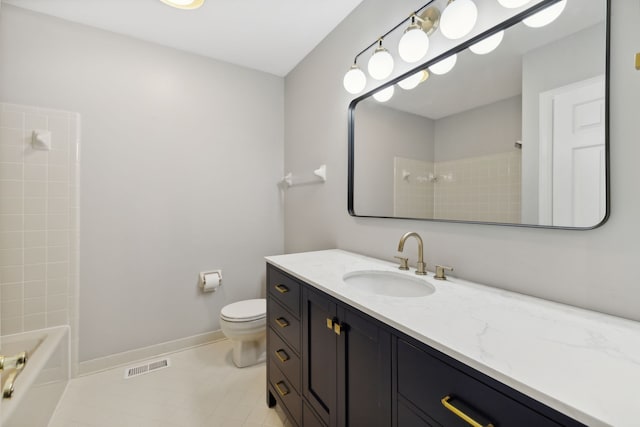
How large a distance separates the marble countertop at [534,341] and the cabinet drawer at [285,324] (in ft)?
1.16

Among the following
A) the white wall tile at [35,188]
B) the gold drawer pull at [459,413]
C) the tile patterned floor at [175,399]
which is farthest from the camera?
the white wall tile at [35,188]

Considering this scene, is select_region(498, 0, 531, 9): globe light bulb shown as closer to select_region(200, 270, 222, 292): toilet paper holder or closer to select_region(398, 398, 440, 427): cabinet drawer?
select_region(398, 398, 440, 427): cabinet drawer

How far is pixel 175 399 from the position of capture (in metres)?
1.69

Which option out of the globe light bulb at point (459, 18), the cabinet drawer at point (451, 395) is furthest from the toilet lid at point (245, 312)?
the globe light bulb at point (459, 18)

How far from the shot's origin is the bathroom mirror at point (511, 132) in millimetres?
849

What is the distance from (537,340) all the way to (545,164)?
0.61 metres

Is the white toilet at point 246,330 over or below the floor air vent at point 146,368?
over

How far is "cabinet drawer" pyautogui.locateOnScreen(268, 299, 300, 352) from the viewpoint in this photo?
1306 millimetres

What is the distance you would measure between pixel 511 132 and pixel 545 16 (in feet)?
1.25

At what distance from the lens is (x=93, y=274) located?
1.96m

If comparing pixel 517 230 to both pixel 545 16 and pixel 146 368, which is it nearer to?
pixel 545 16

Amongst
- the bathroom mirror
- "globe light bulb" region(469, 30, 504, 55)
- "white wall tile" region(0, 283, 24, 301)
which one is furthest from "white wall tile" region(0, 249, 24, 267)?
"globe light bulb" region(469, 30, 504, 55)

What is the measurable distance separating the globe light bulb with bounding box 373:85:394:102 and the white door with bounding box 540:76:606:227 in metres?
0.76

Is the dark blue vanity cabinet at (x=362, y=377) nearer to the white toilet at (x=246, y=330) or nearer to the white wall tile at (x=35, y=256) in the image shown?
the white toilet at (x=246, y=330)
